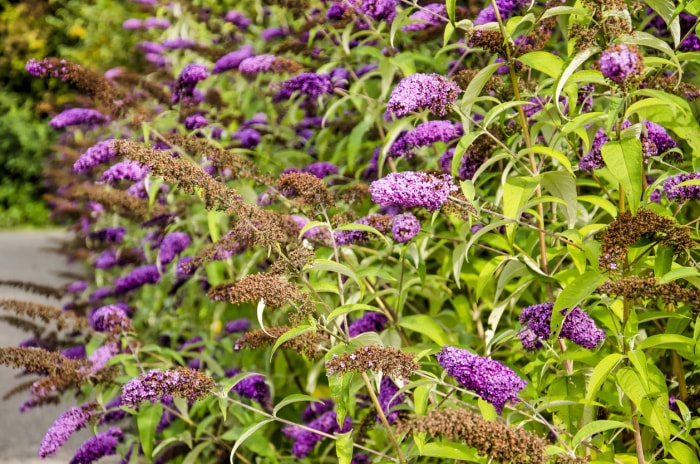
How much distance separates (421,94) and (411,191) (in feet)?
0.86

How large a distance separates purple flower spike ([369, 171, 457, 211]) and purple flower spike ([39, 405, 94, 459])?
4.44 feet

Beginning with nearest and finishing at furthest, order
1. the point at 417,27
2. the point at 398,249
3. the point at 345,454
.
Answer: the point at 345,454 < the point at 398,249 < the point at 417,27

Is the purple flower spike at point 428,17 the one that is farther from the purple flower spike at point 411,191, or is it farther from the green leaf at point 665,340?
the green leaf at point 665,340

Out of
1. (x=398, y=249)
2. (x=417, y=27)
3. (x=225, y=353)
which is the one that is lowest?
(x=225, y=353)

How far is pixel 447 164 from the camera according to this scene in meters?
2.69

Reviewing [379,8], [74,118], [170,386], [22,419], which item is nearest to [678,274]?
[170,386]

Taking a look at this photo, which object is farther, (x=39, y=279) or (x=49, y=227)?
(x=49, y=227)

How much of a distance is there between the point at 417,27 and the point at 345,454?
5.89ft

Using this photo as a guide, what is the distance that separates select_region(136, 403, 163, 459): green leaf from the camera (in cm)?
274

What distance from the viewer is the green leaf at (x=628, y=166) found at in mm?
1835

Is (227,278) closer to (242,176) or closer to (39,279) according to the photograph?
(242,176)

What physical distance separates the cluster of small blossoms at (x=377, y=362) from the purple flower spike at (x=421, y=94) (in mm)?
580

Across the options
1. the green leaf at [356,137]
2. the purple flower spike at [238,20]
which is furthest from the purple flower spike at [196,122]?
the purple flower spike at [238,20]

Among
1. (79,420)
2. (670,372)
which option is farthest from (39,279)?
(670,372)
